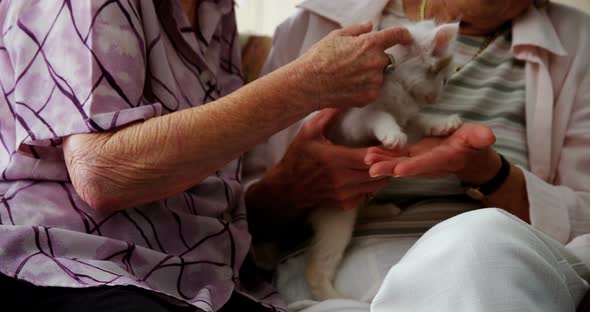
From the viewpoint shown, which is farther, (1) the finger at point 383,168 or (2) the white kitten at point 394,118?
(2) the white kitten at point 394,118

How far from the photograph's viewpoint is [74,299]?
2.52 feet

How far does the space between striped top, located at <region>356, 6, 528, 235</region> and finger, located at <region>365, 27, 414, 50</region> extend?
0.79 feet

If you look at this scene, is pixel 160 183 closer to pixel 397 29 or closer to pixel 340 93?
pixel 340 93

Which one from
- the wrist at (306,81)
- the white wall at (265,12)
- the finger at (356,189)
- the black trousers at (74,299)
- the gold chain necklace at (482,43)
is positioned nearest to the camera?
the black trousers at (74,299)

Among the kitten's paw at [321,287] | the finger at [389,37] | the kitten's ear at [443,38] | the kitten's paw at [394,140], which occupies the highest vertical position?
the finger at [389,37]

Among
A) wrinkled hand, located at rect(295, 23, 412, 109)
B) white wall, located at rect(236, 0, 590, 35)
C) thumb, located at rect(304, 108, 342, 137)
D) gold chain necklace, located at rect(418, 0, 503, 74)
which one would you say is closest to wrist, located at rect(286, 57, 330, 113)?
wrinkled hand, located at rect(295, 23, 412, 109)

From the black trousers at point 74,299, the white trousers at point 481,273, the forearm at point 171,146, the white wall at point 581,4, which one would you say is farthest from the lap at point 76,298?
the white wall at point 581,4

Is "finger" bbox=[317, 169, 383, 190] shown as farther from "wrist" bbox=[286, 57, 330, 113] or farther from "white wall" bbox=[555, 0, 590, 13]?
"white wall" bbox=[555, 0, 590, 13]

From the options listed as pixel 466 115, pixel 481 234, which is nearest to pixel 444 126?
pixel 466 115

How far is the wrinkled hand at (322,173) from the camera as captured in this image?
108 centimetres

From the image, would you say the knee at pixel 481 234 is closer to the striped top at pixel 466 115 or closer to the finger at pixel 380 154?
the finger at pixel 380 154

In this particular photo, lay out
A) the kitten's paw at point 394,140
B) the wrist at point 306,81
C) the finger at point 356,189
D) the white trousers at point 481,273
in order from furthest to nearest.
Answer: the finger at point 356,189, the kitten's paw at point 394,140, the wrist at point 306,81, the white trousers at point 481,273

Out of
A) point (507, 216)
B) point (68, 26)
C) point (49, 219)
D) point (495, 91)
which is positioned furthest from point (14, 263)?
point (495, 91)

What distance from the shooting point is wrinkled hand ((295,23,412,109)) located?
2.91 feet
